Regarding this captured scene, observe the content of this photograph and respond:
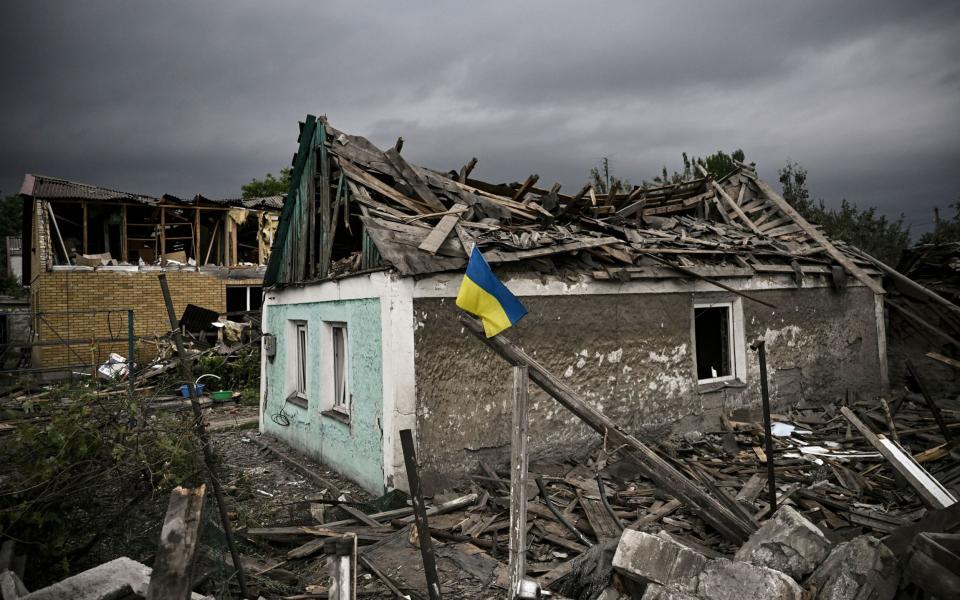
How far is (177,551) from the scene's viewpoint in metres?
2.98

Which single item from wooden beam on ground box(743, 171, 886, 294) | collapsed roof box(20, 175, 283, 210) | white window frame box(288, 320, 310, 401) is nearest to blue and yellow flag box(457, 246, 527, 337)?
white window frame box(288, 320, 310, 401)

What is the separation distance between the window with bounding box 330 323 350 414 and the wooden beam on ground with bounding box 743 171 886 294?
886 cm

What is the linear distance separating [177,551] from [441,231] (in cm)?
448

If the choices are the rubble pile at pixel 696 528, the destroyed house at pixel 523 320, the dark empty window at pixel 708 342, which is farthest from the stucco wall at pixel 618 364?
the dark empty window at pixel 708 342

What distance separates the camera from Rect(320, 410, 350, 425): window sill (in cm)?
751

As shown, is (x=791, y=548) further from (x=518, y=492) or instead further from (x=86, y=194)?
(x=86, y=194)

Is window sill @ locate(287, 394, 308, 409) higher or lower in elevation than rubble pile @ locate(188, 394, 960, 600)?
A: higher

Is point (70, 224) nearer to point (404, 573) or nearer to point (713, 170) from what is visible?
point (404, 573)

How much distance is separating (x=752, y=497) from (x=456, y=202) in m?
5.36

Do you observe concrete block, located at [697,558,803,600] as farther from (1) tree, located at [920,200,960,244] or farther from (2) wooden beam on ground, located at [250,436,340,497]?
(1) tree, located at [920,200,960,244]

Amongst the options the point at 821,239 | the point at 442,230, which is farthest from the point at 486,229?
the point at 821,239

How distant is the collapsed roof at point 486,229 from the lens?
6734 millimetres

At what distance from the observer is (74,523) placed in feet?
14.9

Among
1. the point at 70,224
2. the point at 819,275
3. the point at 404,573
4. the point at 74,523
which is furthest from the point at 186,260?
the point at 819,275
